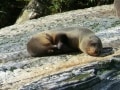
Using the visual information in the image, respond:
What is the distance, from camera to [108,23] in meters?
10.1

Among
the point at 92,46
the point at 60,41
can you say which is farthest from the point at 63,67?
the point at 60,41

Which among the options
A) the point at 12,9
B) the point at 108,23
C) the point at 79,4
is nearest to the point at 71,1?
the point at 79,4

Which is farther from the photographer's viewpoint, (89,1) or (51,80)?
(89,1)

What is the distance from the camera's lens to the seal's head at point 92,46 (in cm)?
792

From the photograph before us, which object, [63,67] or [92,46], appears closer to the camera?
[63,67]

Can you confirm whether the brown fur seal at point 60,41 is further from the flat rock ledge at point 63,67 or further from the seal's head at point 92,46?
the flat rock ledge at point 63,67

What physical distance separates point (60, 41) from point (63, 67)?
1.02m

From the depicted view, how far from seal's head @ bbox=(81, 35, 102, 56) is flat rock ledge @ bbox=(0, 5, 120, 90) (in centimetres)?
10

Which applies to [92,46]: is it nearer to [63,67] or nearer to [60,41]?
[60,41]

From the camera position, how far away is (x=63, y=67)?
7.57 m

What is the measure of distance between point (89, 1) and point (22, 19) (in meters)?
1.96

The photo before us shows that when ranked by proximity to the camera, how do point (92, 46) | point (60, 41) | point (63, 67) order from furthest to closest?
point (60, 41) < point (92, 46) < point (63, 67)

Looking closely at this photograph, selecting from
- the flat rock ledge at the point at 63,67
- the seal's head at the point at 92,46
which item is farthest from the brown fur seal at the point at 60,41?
the flat rock ledge at the point at 63,67

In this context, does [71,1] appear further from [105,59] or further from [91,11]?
[105,59]
